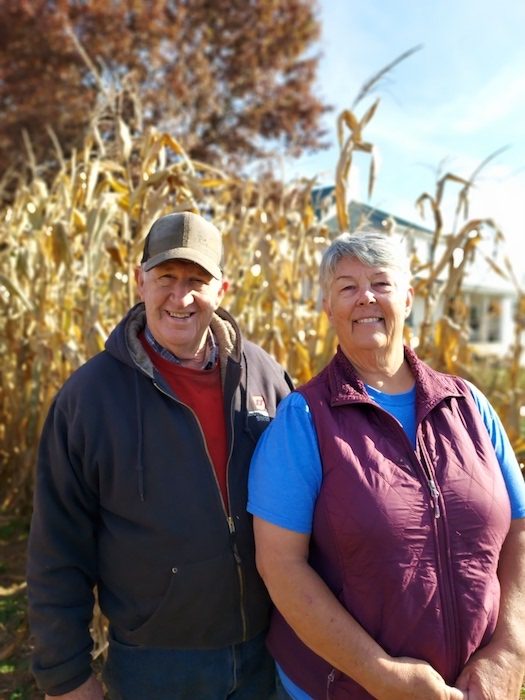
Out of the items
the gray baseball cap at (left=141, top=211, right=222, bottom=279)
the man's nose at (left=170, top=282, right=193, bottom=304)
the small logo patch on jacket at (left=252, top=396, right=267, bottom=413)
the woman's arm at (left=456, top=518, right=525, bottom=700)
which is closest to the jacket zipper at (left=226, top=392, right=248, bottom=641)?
the small logo patch on jacket at (left=252, top=396, right=267, bottom=413)

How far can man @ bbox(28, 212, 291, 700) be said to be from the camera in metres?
1.59

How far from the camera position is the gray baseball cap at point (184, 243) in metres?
1.70

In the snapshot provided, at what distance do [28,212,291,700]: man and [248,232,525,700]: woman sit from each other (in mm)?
182

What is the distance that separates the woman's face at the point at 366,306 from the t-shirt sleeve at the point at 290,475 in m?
0.24

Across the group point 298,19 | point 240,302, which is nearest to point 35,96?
point 298,19

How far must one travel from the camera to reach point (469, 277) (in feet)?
11.2

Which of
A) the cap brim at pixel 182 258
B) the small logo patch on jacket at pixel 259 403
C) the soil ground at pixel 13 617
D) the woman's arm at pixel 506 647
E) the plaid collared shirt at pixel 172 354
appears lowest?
the soil ground at pixel 13 617

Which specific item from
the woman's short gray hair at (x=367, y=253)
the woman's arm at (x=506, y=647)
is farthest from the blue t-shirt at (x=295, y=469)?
the woman's short gray hair at (x=367, y=253)

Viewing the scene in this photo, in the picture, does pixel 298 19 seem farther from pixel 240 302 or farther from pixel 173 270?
pixel 173 270

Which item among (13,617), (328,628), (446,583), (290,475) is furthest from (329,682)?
(13,617)

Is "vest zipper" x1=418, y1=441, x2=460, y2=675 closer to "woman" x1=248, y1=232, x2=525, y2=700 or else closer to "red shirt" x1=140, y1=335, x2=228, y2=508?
"woman" x1=248, y1=232, x2=525, y2=700

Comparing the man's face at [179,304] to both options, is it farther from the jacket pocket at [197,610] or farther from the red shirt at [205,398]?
the jacket pocket at [197,610]

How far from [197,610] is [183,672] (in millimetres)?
195

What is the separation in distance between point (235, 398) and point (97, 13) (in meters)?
10.3
